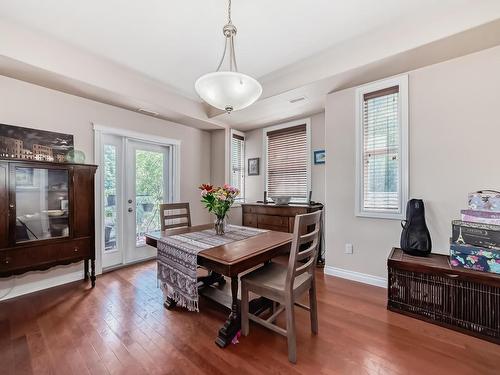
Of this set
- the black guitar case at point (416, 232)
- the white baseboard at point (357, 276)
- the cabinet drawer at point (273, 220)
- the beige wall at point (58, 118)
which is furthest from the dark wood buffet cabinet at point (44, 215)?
the black guitar case at point (416, 232)

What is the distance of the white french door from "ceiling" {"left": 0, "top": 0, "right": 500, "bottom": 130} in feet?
2.78

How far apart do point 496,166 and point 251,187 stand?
3.55m

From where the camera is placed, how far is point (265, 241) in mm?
2035

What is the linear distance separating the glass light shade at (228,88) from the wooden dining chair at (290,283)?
1084 mm

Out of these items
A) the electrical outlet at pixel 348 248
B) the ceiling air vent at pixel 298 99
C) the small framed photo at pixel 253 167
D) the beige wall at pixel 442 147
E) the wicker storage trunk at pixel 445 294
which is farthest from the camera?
Result: the small framed photo at pixel 253 167

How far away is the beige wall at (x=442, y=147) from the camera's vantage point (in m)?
2.18

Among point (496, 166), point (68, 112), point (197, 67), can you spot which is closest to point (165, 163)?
point (68, 112)

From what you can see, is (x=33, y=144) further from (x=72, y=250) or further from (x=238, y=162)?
(x=238, y=162)

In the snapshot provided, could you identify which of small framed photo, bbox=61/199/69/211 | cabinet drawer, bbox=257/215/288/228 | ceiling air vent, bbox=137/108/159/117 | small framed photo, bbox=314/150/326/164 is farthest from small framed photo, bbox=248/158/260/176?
small framed photo, bbox=61/199/69/211

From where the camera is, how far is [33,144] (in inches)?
102

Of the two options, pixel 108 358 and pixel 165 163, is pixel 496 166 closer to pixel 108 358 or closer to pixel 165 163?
pixel 108 358

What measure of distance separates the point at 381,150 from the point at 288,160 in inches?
68.5

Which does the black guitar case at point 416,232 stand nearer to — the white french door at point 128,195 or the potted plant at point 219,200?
the potted plant at point 219,200

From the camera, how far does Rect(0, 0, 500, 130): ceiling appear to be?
6.37 feet
